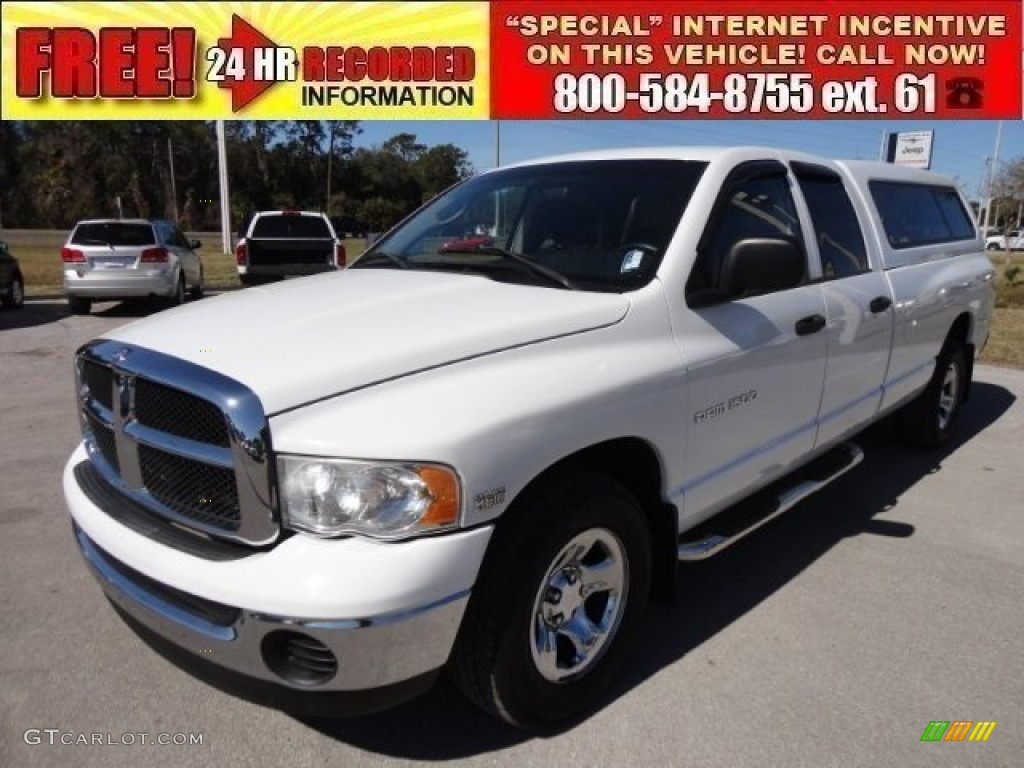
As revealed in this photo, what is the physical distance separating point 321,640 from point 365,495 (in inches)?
14.6

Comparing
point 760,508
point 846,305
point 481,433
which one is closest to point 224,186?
point 846,305

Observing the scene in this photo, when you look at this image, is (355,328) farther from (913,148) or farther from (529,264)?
(913,148)

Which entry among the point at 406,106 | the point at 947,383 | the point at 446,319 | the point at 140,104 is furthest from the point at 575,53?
the point at 446,319

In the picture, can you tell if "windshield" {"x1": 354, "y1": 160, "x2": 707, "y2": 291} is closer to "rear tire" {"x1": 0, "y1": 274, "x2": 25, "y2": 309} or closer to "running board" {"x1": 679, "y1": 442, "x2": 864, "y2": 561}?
"running board" {"x1": 679, "y1": 442, "x2": 864, "y2": 561}

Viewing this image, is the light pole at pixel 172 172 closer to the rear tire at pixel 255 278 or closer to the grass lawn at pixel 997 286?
the grass lawn at pixel 997 286

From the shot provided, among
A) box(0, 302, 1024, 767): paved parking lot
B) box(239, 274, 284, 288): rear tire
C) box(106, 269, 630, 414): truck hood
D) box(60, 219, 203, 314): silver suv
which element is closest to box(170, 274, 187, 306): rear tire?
box(60, 219, 203, 314): silver suv

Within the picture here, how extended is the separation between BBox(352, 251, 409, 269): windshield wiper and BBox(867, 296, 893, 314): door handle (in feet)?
7.75

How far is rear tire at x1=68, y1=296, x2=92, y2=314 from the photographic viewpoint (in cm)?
1369

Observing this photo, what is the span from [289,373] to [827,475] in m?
2.83

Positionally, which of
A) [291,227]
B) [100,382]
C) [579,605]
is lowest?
[579,605]

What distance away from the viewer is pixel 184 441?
2.26 metres

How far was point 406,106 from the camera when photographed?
60.3ft

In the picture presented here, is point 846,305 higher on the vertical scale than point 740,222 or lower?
lower

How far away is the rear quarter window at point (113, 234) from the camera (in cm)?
1341
